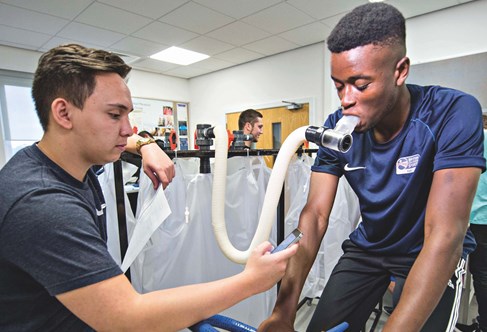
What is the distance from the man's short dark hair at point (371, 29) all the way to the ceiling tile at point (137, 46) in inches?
126

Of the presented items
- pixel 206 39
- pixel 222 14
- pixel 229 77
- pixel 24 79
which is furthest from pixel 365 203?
pixel 24 79

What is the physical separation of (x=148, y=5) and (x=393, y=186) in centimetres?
262

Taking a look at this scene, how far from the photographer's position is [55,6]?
250cm

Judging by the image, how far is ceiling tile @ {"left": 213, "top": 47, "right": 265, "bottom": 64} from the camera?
3803 mm

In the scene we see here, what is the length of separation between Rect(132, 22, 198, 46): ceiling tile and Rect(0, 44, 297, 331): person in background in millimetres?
2618

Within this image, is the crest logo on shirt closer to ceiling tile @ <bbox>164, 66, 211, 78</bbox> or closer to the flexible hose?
the flexible hose

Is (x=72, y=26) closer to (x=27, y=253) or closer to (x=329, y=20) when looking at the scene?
(x=329, y=20)

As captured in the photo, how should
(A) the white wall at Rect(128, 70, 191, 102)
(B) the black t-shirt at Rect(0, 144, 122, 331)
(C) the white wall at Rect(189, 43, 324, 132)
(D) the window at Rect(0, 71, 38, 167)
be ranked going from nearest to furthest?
(B) the black t-shirt at Rect(0, 144, 122, 331), (D) the window at Rect(0, 71, 38, 167), (C) the white wall at Rect(189, 43, 324, 132), (A) the white wall at Rect(128, 70, 191, 102)

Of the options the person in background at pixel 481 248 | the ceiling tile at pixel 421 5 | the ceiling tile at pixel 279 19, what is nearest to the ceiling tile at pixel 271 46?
the ceiling tile at pixel 279 19

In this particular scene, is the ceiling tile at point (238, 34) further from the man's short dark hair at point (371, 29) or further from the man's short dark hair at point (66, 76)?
the man's short dark hair at point (66, 76)

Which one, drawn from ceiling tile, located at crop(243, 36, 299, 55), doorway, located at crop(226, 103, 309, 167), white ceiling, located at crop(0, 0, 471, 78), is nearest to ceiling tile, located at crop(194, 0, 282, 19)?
white ceiling, located at crop(0, 0, 471, 78)

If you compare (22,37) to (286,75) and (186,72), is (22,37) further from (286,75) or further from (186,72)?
(286,75)

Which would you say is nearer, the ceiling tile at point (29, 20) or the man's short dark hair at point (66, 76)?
the man's short dark hair at point (66, 76)

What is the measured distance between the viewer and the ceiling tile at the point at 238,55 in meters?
3.80
